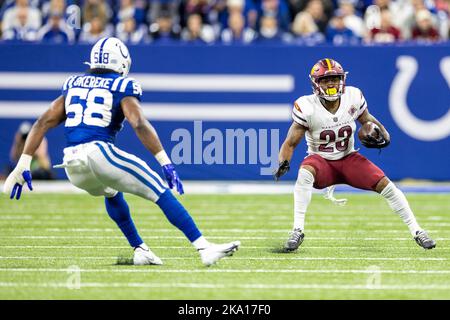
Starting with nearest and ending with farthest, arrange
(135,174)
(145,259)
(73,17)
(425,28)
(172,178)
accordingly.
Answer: (172,178) → (135,174) → (145,259) → (425,28) → (73,17)

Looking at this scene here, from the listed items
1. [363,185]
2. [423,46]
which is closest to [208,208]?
[363,185]

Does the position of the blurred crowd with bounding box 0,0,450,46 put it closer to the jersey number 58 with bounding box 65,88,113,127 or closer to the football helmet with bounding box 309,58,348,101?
the football helmet with bounding box 309,58,348,101

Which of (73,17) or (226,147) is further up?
(73,17)

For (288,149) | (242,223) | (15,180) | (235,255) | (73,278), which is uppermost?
(288,149)

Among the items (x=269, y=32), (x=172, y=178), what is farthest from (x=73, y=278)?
(x=269, y=32)

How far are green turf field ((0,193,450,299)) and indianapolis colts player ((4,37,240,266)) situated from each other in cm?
26

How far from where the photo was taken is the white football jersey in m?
7.54

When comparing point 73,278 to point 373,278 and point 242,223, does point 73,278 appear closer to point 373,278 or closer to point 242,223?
point 373,278

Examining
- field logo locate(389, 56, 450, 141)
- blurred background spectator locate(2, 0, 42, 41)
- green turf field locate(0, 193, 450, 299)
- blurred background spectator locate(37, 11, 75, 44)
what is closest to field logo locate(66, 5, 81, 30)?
blurred background spectator locate(37, 11, 75, 44)

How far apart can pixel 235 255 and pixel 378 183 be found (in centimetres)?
119

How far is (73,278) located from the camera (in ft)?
19.7

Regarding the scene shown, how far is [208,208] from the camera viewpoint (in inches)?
401

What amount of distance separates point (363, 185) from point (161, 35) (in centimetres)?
620
